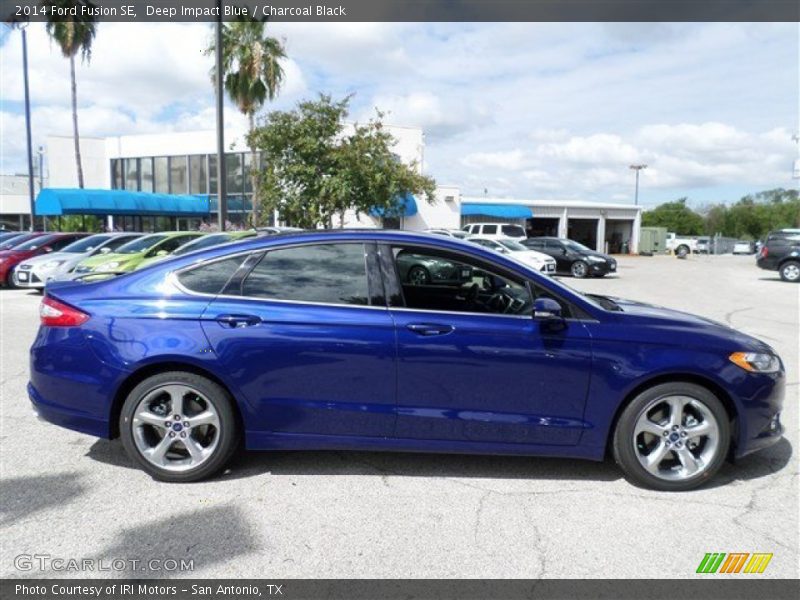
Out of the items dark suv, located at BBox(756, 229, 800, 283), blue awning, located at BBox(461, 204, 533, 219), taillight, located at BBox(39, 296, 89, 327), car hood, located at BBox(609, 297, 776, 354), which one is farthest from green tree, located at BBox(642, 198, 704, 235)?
taillight, located at BBox(39, 296, 89, 327)

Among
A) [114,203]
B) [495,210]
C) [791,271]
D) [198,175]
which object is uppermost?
[198,175]

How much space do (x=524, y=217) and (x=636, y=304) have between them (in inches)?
1533

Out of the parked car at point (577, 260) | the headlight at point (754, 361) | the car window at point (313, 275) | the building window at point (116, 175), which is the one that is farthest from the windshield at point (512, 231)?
the building window at point (116, 175)

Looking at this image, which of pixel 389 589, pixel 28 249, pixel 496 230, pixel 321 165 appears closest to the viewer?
pixel 389 589

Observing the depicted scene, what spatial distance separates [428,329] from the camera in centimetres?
354

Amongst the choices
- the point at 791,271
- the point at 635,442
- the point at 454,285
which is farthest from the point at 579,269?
the point at 635,442

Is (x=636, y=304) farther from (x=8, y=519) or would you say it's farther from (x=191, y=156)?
(x=191, y=156)

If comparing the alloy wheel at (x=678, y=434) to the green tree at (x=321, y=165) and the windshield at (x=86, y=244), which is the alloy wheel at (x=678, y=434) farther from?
the green tree at (x=321, y=165)

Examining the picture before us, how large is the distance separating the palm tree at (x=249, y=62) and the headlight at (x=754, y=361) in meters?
22.1

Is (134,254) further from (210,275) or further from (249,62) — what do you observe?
(249,62)

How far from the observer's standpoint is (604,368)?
355 centimetres

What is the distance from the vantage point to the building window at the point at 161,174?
36.0 meters

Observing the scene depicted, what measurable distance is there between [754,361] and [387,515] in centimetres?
248


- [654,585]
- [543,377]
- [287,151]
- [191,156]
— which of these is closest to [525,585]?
[654,585]
